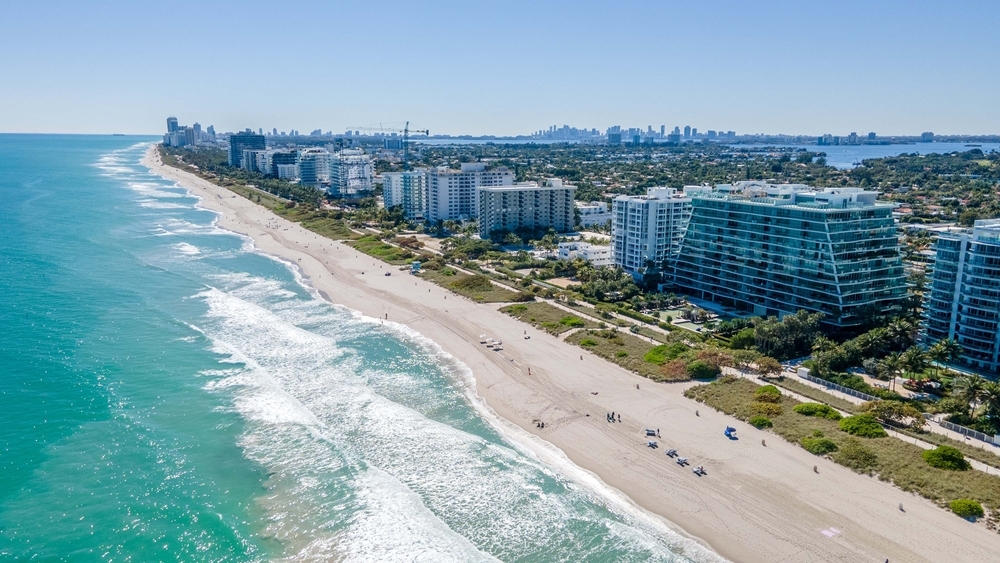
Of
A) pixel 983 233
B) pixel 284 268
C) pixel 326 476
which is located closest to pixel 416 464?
pixel 326 476

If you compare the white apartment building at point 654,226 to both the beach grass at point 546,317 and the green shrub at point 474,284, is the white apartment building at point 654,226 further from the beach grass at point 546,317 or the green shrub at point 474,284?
the green shrub at point 474,284

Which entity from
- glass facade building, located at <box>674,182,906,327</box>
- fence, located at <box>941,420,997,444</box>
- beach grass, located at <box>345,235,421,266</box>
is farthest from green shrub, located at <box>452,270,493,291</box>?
fence, located at <box>941,420,997,444</box>

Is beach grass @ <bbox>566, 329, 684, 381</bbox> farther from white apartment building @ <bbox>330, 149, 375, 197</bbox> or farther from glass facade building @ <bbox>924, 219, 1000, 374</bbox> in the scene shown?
white apartment building @ <bbox>330, 149, 375, 197</bbox>

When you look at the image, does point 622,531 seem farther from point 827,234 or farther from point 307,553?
point 827,234

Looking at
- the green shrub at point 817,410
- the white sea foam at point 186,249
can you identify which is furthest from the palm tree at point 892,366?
the white sea foam at point 186,249

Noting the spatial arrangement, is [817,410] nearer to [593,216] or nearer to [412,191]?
[593,216]

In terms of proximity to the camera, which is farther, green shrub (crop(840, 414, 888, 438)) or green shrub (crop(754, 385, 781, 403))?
green shrub (crop(754, 385, 781, 403))

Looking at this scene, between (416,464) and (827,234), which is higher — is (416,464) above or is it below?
below
